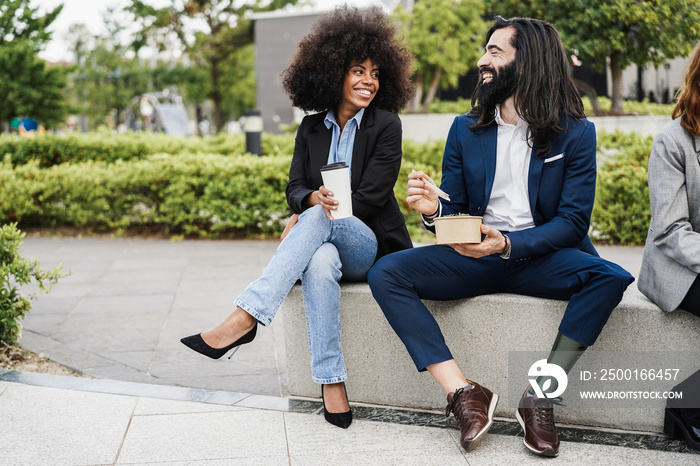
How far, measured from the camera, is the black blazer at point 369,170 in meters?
3.41

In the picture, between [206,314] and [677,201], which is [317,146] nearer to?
[677,201]

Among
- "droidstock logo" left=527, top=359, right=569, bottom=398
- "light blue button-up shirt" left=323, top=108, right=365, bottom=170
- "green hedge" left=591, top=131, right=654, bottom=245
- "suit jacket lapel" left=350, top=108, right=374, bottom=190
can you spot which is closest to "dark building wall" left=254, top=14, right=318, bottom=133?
"green hedge" left=591, top=131, right=654, bottom=245

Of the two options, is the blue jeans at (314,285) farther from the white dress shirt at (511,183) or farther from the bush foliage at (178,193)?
the bush foliage at (178,193)

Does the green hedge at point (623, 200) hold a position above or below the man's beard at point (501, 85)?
below

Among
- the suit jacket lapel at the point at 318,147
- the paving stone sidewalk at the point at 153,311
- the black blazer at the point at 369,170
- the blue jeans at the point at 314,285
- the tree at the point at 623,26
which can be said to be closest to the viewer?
the blue jeans at the point at 314,285

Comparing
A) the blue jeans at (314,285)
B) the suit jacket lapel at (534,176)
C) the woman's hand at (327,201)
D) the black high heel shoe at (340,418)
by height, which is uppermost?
the suit jacket lapel at (534,176)

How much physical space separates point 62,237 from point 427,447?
22.5 feet

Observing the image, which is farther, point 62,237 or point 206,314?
point 62,237

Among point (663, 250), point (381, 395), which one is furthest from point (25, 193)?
point (663, 250)

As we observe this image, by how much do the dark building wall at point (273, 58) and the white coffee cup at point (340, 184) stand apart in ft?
83.7

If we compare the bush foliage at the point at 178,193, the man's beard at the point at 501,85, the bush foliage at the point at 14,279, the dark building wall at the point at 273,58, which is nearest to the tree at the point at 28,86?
the bush foliage at the point at 178,193

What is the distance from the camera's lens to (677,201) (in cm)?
286

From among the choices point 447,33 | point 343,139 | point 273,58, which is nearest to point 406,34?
point 447,33

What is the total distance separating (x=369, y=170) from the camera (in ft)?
11.3
